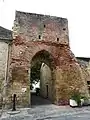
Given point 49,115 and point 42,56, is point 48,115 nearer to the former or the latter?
point 49,115

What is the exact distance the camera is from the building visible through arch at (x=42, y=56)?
11836mm

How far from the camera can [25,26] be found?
1278cm

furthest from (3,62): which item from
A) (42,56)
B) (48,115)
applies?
(48,115)

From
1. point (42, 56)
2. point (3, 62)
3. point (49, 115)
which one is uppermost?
point (42, 56)

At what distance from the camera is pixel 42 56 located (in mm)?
13984

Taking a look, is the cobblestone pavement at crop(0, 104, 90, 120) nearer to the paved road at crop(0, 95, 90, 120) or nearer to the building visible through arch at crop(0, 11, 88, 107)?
the paved road at crop(0, 95, 90, 120)

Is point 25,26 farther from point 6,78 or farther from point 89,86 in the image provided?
point 89,86

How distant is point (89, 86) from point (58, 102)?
10.2 ft

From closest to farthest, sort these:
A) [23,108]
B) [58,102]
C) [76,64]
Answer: [23,108]
[58,102]
[76,64]

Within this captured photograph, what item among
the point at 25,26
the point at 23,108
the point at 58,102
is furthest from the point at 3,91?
the point at 25,26

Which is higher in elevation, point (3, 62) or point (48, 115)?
point (3, 62)

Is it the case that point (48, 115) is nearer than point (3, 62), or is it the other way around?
point (48, 115)

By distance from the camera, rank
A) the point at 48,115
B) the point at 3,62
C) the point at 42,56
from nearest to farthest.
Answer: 1. the point at 48,115
2. the point at 3,62
3. the point at 42,56

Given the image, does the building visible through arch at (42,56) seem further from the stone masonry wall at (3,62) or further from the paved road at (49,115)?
the paved road at (49,115)
